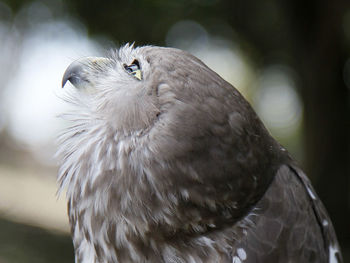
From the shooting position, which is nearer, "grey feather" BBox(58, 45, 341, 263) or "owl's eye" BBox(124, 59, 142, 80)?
"grey feather" BBox(58, 45, 341, 263)

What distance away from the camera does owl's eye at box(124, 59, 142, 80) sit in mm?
2385

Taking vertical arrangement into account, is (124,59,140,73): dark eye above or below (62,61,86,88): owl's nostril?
above

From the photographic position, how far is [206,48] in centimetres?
1112

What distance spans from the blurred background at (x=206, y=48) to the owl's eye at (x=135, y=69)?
4671 mm

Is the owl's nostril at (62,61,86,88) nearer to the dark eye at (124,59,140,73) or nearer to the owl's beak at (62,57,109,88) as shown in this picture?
the owl's beak at (62,57,109,88)

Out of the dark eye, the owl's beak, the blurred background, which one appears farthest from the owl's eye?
→ the blurred background

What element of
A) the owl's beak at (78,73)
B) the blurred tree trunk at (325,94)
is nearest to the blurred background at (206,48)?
the blurred tree trunk at (325,94)

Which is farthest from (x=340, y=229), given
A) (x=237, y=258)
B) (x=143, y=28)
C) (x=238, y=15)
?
(x=237, y=258)

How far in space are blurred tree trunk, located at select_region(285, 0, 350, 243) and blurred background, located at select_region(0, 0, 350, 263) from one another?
19 millimetres

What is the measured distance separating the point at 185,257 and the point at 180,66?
94 centimetres

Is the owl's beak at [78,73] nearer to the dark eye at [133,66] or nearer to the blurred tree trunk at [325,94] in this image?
the dark eye at [133,66]

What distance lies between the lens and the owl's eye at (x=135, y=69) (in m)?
2.39

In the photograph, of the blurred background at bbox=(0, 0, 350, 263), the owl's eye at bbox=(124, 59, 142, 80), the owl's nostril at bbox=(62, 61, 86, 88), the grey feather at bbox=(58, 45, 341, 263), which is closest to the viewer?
the grey feather at bbox=(58, 45, 341, 263)

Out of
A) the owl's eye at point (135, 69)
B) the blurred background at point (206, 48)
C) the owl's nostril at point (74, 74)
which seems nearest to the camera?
the owl's eye at point (135, 69)
